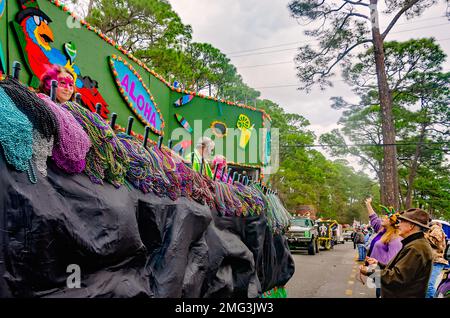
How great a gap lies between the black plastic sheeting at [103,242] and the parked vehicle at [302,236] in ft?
53.5

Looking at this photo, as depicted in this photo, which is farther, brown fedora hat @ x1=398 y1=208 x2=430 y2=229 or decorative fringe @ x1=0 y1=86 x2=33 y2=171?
brown fedora hat @ x1=398 y1=208 x2=430 y2=229

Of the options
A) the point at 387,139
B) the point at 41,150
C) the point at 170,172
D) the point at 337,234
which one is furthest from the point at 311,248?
the point at 41,150

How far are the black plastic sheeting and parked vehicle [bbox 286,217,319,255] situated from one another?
1630cm

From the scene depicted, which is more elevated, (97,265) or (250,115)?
(250,115)

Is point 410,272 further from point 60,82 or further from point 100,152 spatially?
point 60,82

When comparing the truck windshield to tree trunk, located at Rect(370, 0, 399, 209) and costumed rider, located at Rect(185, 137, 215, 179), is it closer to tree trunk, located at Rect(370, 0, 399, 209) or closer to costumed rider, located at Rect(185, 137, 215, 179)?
tree trunk, located at Rect(370, 0, 399, 209)

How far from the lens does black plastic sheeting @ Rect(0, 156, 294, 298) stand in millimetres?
1462

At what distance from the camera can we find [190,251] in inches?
97.8

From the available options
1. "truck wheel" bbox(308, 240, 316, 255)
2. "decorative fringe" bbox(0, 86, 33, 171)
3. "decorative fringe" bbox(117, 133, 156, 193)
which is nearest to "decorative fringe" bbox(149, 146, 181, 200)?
"decorative fringe" bbox(117, 133, 156, 193)

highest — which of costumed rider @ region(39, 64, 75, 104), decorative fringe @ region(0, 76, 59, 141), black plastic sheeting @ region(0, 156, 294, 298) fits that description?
costumed rider @ region(39, 64, 75, 104)

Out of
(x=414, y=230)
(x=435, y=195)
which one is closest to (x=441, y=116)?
(x=435, y=195)

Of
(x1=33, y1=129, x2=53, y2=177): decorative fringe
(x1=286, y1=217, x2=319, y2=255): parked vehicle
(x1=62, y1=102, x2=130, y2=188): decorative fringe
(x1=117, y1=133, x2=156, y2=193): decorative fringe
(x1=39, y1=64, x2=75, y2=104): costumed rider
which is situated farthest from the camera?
(x1=286, y1=217, x2=319, y2=255): parked vehicle

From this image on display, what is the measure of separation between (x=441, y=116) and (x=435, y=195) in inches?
420
